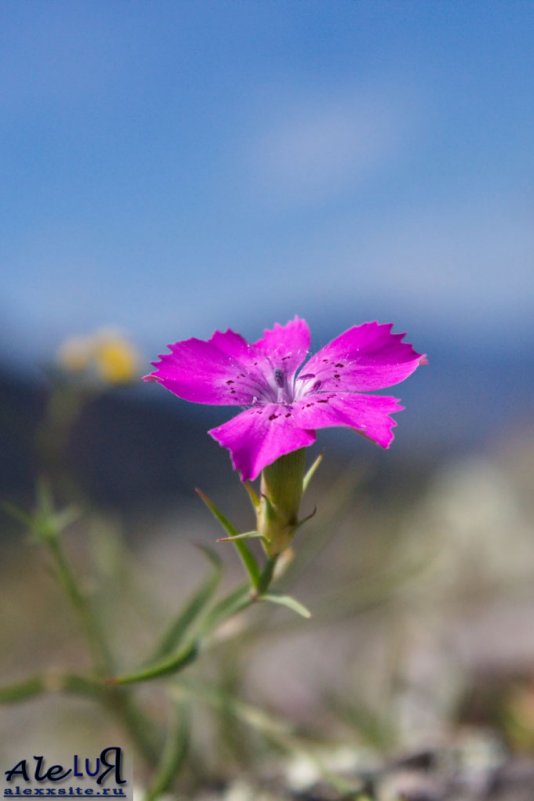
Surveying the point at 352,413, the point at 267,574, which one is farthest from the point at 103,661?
the point at 352,413

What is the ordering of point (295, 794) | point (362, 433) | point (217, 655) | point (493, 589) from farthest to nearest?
1. point (493, 589)
2. point (217, 655)
3. point (295, 794)
4. point (362, 433)

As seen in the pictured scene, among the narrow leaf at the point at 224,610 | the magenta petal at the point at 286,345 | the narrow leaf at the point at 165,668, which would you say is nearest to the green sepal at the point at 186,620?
the narrow leaf at the point at 224,610

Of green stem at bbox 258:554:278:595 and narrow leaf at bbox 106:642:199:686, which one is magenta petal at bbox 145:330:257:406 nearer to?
green stem at bbox 258:554:278:595

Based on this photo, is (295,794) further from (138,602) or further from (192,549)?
(192,549)

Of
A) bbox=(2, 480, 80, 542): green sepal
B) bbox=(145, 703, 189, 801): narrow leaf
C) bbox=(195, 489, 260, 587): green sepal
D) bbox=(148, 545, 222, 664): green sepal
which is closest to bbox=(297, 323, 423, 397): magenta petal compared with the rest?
bbox=(195, 489, 260, 587): green sepal

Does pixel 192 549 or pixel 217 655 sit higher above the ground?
pixel 192 549

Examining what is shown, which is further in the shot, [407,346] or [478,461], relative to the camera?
[478,461]

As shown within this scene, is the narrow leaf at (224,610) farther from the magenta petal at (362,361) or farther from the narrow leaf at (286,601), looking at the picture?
the magenta petal at (362,361)

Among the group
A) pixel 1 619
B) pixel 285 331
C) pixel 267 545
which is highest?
pixel 1 619

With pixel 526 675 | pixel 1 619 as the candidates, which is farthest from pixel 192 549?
pixel 526 675
